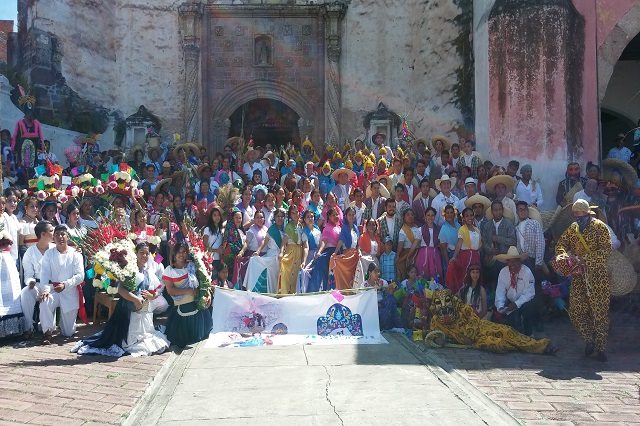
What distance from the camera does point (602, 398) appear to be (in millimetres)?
5418

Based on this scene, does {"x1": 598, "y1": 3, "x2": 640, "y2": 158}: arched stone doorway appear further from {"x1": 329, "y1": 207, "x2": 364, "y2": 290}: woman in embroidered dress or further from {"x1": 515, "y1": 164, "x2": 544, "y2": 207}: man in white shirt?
{"x1": 329, "y1": 207, "x2": 364, "y2": 290}: woman in embroidered dress

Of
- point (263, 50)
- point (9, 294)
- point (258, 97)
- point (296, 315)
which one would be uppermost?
point (263, 50)

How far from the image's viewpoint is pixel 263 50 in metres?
17.7

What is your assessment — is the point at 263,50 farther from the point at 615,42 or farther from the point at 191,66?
the point at 615,42

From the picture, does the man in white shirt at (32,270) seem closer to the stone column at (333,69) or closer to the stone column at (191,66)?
the stone column at (191,66)

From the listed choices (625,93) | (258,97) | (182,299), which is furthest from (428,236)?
(625,93)

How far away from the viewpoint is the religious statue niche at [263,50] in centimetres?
1762

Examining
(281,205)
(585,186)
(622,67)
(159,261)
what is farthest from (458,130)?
(159,261)

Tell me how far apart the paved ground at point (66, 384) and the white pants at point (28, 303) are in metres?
0.29

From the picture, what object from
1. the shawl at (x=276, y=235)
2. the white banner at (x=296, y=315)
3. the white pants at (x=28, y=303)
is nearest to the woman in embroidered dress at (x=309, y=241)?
the shawl at (x=276, y=235)

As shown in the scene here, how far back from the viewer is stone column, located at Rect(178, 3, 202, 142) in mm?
17094

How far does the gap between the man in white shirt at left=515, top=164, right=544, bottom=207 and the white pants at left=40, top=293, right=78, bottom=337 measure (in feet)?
22.5

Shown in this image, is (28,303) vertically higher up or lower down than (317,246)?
lower down

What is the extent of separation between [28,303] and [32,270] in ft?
1.33
